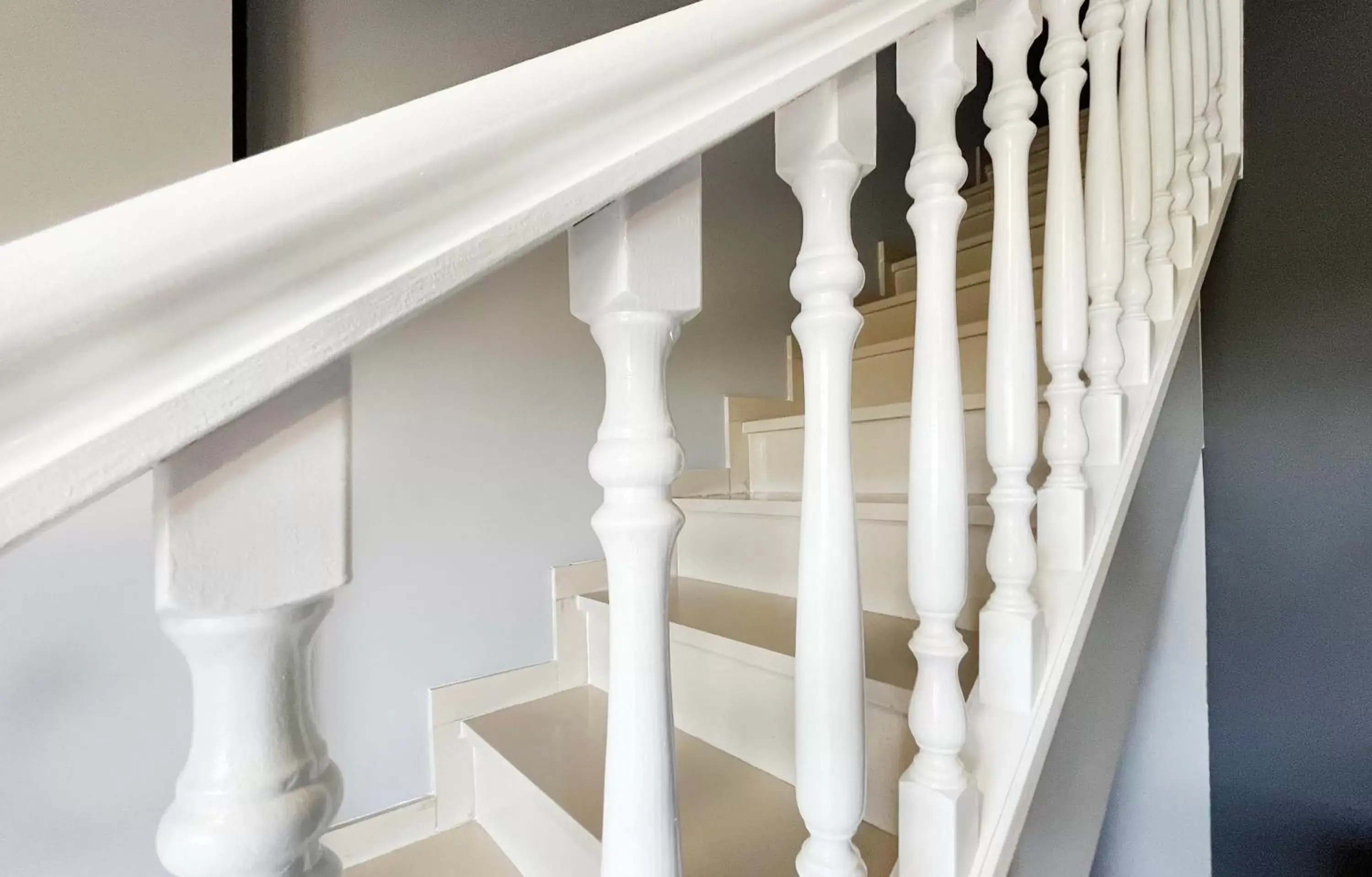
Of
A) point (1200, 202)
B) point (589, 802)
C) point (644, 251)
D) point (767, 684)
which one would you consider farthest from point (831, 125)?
point (1200, 202)

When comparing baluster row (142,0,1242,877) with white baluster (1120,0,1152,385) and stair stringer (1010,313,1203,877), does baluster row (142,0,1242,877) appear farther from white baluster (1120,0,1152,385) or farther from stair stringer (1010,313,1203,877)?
stair stringer (1010,313,1203,877)

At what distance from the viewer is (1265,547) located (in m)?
1.16

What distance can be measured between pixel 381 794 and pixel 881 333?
1652 mm

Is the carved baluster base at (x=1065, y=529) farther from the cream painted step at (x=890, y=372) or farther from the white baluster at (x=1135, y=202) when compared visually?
the cream painted step at (x=890, y=372)

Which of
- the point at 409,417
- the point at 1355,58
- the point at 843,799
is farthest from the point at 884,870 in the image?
the point at 1355,58

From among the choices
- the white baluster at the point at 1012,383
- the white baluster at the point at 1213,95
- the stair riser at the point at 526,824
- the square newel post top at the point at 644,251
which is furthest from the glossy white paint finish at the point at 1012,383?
the white baluster at the point at 1213,95

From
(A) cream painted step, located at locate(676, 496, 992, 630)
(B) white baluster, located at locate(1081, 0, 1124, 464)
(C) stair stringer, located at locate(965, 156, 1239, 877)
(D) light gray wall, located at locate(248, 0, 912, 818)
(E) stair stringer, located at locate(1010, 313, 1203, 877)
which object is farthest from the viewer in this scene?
(D) light gray wall, located at locate(248, 0, 912, 818)

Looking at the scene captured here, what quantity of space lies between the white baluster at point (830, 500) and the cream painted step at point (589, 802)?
14 centimetres

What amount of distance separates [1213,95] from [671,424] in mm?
1380

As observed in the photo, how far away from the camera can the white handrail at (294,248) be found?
0.60 feet

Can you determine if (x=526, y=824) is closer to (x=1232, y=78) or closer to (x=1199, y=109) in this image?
(x=1199, y=109)

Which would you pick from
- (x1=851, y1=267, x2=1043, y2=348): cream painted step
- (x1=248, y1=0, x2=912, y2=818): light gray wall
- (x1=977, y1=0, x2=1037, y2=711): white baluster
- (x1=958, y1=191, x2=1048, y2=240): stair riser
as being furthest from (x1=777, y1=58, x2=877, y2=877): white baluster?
(x1=958, y1=191, x2=1048, y2=240): stair riser

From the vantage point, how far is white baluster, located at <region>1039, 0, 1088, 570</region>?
28.7 inches

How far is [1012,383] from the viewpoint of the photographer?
0.64 meters
